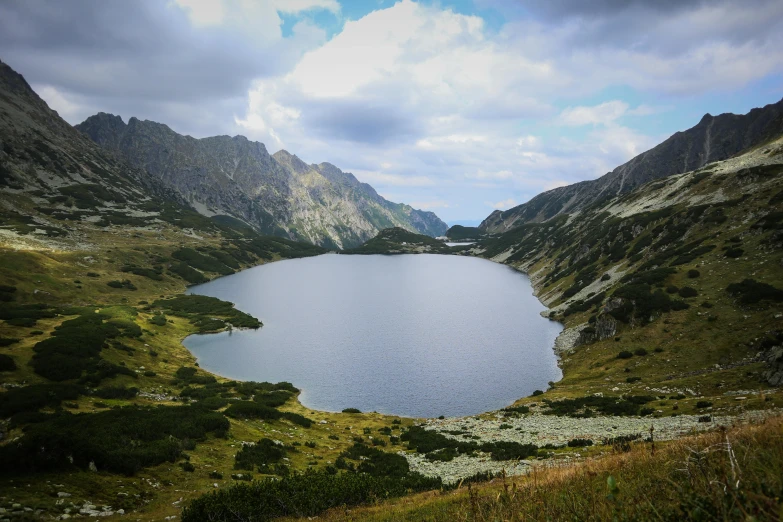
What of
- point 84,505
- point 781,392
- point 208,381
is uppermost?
point 781,392

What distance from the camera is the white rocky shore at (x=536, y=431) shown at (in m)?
27.8

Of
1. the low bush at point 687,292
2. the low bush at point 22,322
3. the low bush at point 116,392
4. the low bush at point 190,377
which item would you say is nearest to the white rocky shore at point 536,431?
the low bush at point 116,392

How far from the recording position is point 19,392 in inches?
1309

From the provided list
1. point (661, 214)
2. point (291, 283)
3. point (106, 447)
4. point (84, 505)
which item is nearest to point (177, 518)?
point (84, 505)

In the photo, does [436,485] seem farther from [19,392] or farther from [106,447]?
[19,392]

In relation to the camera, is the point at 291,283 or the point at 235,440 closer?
the point at 235,440

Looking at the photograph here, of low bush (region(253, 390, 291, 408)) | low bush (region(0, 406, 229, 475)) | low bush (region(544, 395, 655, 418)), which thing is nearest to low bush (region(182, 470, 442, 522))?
low bush (region(0, 406, 229, 475))

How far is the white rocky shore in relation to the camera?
27.8 m

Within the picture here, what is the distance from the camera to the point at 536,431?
40094 millimetres

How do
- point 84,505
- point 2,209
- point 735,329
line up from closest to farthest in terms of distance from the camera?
point 84,505
point 735,329
point 2,209

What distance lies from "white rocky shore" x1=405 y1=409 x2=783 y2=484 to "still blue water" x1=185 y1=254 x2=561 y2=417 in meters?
10.3

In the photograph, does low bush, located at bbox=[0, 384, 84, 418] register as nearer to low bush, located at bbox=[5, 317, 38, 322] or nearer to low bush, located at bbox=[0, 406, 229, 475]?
low bush, located at bbox=[0, 406, 229, 475]

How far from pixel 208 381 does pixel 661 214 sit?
386 feet

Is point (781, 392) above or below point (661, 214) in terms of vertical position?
below
